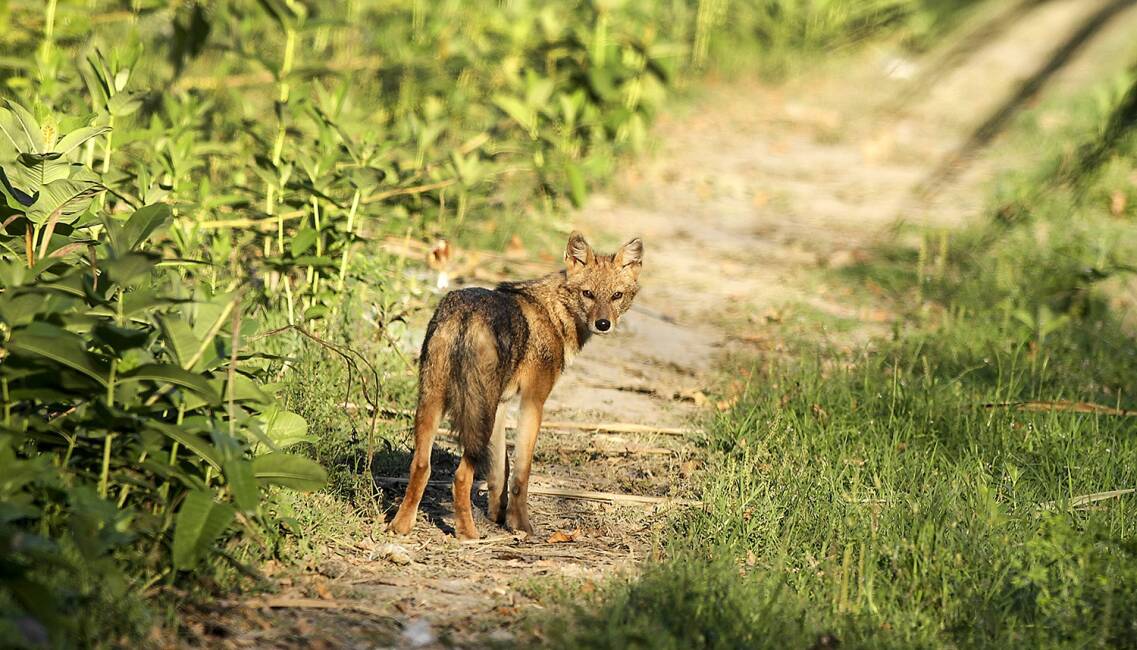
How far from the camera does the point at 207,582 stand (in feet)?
14.0

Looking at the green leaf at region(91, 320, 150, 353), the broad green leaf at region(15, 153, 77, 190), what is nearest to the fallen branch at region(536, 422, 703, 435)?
the broad green leaf at region(15, 153, 77, 190)

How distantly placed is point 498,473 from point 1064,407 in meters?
3.14

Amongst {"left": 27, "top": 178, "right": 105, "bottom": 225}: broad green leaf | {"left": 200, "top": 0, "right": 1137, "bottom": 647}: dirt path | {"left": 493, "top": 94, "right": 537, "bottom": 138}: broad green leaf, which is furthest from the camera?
{"left": 493, "top": 94, "right": 537, "bottom": 138}: broad green leaf

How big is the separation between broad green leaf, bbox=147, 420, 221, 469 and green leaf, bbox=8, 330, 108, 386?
0.94ft

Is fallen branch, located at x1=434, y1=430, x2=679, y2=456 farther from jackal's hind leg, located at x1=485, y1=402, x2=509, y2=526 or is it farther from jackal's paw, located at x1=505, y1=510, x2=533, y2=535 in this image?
jackal's paw, located at x1=505, y1=510, x2=533, y2=535

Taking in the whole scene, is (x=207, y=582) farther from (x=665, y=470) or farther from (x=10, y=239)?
(x=665, y=470)

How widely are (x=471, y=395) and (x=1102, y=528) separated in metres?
2.56

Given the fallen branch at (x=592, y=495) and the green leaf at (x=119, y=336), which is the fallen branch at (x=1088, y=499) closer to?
the fallen branch at (x=592, y=495)

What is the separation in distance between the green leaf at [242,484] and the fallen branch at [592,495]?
1.70 meters

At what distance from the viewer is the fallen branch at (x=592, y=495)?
5728 mm

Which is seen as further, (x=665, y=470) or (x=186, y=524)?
(x=665, y=470)

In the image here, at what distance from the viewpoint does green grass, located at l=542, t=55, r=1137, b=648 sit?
14.5ft

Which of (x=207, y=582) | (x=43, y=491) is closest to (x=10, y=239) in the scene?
(x=43, y=491)

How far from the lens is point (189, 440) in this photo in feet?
A: 13.6
